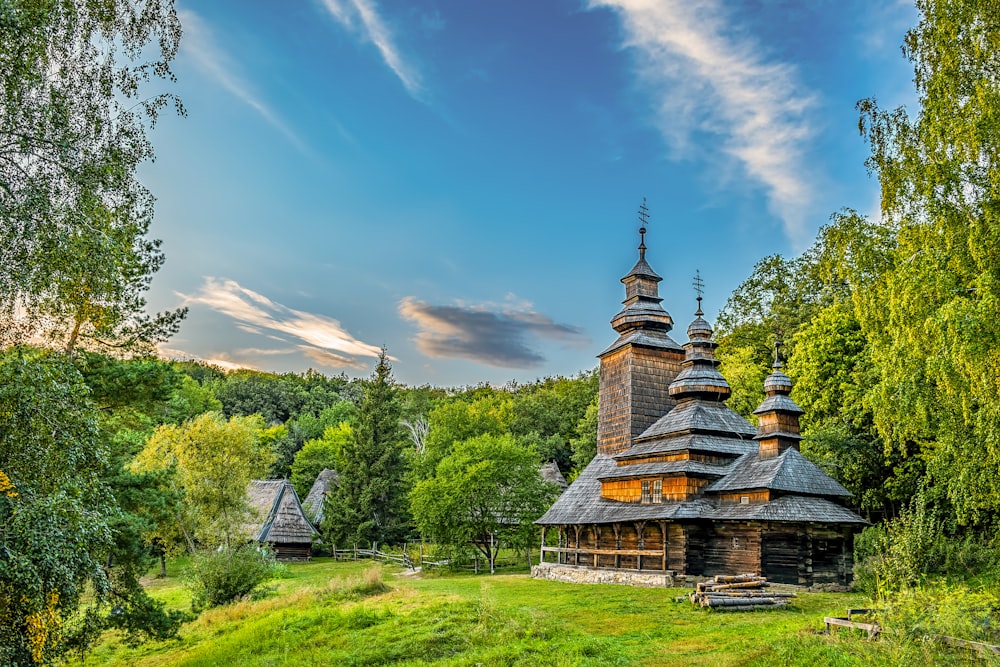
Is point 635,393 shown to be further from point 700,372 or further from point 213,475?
point 213,475

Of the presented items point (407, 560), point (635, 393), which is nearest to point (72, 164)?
point (635, 393)

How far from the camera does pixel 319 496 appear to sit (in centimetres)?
4475

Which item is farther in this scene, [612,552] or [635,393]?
[635,393]

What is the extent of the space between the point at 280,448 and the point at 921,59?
61.4 m

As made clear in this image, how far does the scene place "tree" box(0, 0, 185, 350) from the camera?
27.5 ft

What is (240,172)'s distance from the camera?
17719 mm

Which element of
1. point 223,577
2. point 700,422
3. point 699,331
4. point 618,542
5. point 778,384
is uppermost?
point 699,331

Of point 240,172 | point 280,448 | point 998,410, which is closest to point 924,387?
point 998,410

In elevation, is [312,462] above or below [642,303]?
below

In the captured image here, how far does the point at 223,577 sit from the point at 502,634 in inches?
400

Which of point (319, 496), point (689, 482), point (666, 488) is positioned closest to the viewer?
point (689, 482)

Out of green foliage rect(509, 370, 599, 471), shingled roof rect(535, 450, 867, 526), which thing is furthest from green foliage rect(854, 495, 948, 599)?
green foliage rect(509, 370, 599, 471)

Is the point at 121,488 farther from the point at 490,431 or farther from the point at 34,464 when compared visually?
the point at 490,431

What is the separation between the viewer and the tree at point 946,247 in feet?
40.9
